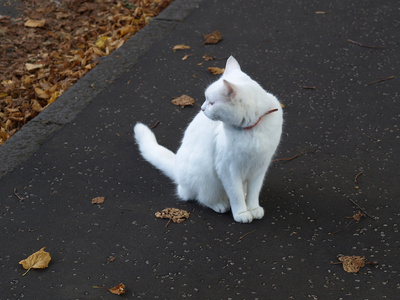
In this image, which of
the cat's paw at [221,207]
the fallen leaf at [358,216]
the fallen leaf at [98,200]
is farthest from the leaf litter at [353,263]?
the fallen leaf at [98,200]

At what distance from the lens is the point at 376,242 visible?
10.0ft

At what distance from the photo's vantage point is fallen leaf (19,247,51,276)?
3.03 m

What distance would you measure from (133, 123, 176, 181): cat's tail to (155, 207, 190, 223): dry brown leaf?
319 millimetres

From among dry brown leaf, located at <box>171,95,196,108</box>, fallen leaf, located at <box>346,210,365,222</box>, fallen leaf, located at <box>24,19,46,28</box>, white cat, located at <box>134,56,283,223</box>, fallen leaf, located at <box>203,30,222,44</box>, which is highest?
white cat, located at <box>134,56,283,223</box>

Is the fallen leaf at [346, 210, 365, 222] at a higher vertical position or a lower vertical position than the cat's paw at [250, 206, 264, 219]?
lower

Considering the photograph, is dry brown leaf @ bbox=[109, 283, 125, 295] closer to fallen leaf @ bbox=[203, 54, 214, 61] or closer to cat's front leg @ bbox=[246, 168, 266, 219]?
cat's front leg @ bbox=[246, 168, 266, 219]

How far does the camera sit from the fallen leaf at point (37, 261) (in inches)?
119

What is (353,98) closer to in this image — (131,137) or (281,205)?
(281,205)

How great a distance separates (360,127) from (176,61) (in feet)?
6.58

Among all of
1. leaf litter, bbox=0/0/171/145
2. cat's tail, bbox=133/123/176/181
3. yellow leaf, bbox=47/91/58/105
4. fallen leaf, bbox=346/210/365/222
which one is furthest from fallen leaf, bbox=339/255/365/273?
yellow leaf, bbox=47/91/58/105

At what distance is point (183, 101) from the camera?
182 inches

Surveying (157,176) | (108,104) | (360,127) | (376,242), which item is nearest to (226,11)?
(108,104)

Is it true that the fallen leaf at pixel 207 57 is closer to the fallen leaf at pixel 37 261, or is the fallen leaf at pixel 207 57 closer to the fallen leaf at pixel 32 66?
the fallen leaf at pixel 32 66

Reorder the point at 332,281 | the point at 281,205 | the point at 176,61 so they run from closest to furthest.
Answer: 1. the point at 332,281
2. the point at 281,205
3. the point at 176,61
